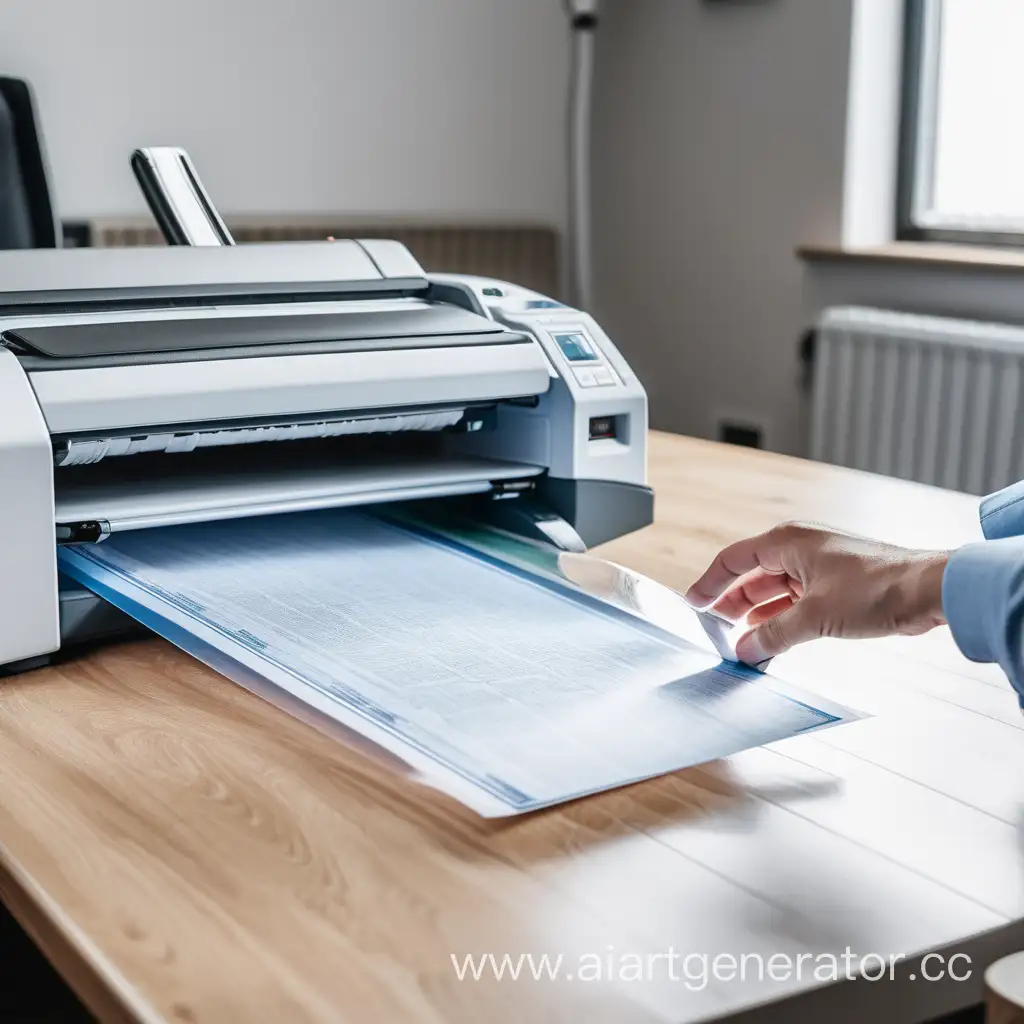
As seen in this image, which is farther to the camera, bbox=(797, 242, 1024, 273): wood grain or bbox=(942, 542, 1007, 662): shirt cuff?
bbox=(797, 242, 1024, 273): wood grain

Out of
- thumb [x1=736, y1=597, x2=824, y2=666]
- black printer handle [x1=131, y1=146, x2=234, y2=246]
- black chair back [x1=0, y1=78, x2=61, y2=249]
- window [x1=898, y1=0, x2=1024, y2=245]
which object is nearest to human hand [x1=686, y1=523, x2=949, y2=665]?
thumb [x1=736, y1=597, x2=824, y2=666]

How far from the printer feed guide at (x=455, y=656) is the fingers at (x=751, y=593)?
5 centimetres

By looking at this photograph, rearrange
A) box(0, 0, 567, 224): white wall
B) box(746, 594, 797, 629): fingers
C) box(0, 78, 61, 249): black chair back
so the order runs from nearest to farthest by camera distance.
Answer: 1. box(746, 594, 797, 629): fingers
2. box(0, 78, 61, 249): black chair back
3. box(0, 0, 567, 224): white wall

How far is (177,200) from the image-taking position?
1.30 metres

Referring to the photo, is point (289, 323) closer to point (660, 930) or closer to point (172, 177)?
point (172, 177)

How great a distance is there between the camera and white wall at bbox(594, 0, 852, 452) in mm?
2768

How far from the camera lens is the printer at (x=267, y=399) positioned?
0.90m

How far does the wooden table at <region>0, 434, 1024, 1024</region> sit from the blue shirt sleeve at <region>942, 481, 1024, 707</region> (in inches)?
2.6

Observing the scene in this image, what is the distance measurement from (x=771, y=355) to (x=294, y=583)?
2.14 metres

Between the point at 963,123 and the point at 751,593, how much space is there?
6.99 ft

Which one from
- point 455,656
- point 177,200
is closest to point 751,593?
point 455,656

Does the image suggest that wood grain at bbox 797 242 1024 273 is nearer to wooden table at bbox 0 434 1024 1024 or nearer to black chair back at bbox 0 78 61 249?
black chair back at bbox 0 78 61 249

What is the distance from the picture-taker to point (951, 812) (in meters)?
0.67

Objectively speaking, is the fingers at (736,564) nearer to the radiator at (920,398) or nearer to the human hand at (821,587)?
the human hand at (821,587)
